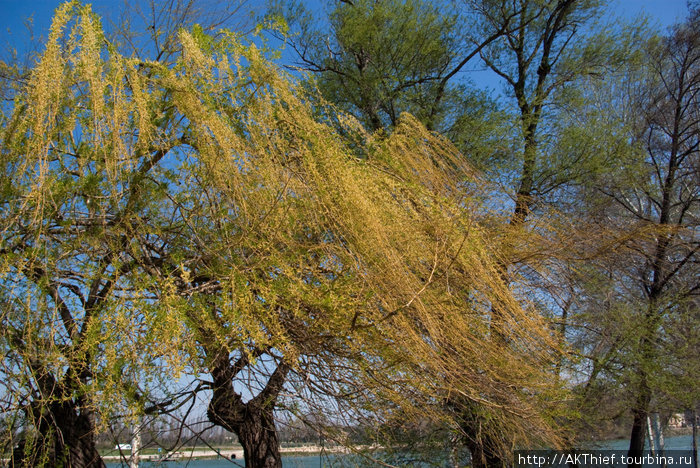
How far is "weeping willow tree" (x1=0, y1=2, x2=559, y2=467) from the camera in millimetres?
3010

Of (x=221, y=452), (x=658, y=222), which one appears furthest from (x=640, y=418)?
(x=221, y=452)

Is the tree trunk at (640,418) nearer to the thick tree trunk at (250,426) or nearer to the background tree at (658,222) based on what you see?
the background tree at (658,222)

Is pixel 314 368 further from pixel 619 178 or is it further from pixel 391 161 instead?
pixel 619 178

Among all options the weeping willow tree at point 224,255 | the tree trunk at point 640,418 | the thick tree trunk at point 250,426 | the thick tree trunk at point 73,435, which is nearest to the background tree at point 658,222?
the tree trunk at point 640,418

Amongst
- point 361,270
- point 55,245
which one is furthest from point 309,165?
point 55,245

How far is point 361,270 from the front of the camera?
3.04 m

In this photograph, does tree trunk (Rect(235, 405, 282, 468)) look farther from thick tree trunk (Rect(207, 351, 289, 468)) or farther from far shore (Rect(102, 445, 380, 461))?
far shore (Rect(102, 445, 380, 461))

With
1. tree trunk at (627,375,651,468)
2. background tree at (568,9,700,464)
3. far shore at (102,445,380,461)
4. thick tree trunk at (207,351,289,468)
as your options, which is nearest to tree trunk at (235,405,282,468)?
thick tree trunk at (207,351,289,468)

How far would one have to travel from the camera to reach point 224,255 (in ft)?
11.8

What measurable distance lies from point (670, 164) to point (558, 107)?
2363mm

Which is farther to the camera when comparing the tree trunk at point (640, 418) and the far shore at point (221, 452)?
the tree trunk at point (640, 418)

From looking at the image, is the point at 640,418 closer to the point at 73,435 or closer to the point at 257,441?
the point at 257,441

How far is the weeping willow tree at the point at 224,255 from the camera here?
301 centimetres

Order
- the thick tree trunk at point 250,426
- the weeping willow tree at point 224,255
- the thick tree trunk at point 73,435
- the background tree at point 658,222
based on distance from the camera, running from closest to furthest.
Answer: the weeping willow tree at point 224,255 < the thick tree trunk at point 73,435 < the thick tree trunk at point 250,426 < the background tree at point 658,222
